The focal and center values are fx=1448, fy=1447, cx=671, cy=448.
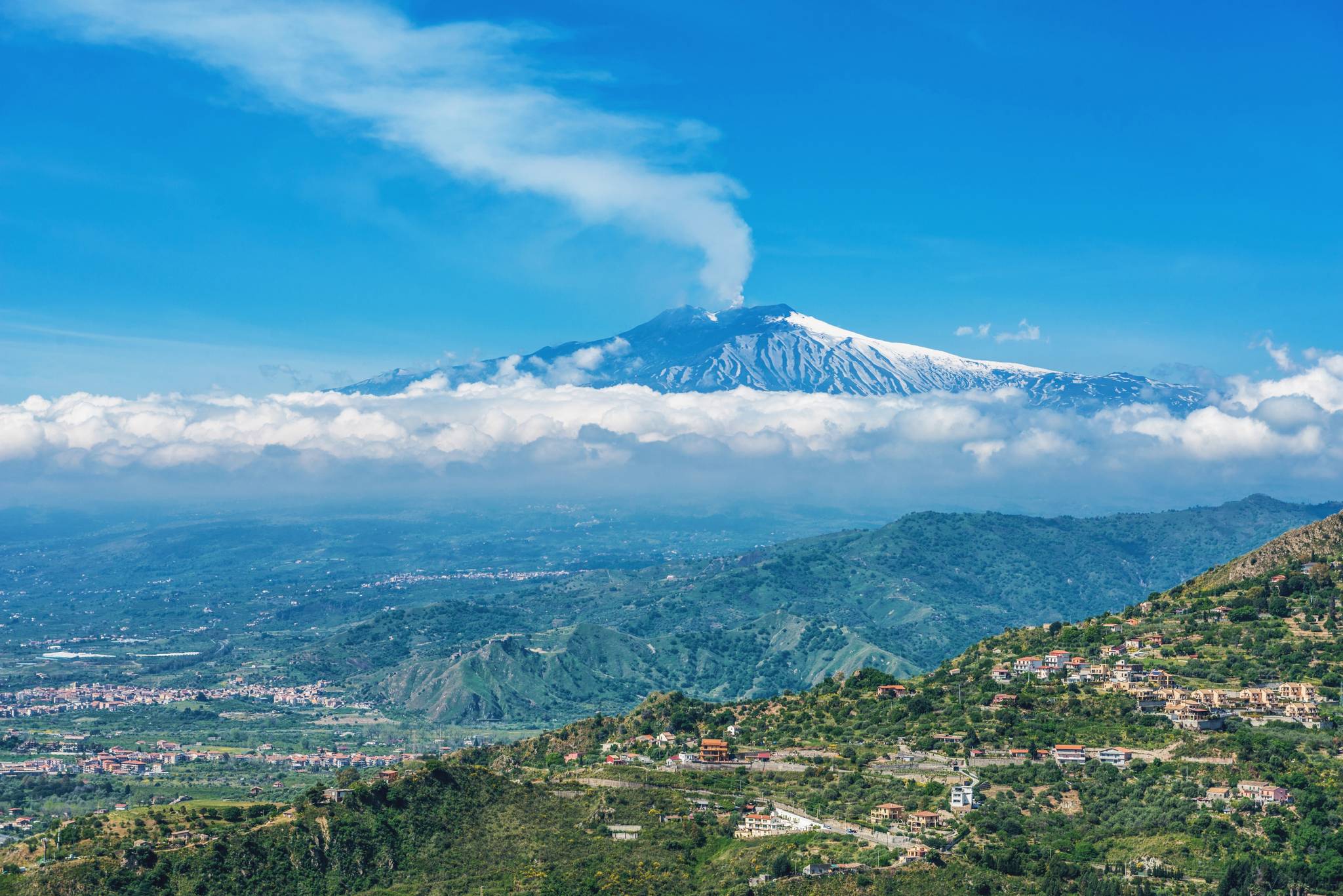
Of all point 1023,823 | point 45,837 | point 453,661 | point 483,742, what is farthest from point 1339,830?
point 453,661

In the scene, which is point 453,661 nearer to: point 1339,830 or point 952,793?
point 952,793

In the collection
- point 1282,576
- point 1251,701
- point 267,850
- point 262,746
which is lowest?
point 262,746

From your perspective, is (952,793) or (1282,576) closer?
(952,793)

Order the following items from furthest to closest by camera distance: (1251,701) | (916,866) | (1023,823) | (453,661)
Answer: (453,661), (1251,701), (1023,823), (916,866)

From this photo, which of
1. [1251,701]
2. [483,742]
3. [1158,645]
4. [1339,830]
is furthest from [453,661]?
[1339,830]

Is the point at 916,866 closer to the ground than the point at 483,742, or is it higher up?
higher up

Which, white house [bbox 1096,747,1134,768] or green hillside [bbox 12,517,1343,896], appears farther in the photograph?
white house [bbox 1096,747,1134,768]

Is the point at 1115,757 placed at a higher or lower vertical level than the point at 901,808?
higher

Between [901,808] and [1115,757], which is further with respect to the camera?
[1115,757]

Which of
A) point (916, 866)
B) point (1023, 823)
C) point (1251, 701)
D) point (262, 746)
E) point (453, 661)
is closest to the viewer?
point (916, 866)

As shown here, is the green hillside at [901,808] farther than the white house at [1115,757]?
No
